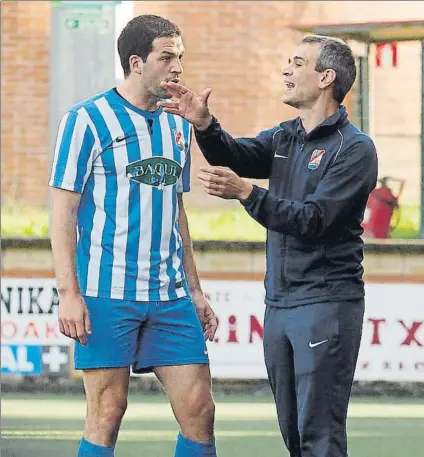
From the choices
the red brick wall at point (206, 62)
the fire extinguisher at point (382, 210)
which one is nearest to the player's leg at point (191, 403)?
the fire extinguisher at point (382, 210)

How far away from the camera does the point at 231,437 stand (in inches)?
346

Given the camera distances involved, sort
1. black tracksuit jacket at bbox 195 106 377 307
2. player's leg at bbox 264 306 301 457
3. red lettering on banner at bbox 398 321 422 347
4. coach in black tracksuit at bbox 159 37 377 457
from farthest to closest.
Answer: red lettering on banner at bbox 398 321 422 347, player's leg at bbox 264 306 301 457, coach in black tracksuit at bbox 159 37 377 457, black tracksuit jacket at bbox 195 106 377 307

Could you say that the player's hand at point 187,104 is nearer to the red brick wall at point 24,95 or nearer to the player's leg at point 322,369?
the player's leg at point 322,369

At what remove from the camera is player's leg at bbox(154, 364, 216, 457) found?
5559 millimetres

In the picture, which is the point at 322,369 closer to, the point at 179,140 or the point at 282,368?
the point at 282,368

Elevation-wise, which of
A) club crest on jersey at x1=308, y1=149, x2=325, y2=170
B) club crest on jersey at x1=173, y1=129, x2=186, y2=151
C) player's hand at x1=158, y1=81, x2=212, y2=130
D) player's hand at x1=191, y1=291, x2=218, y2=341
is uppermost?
player's hand at x1=158, y1=81, x2=212, y2=130

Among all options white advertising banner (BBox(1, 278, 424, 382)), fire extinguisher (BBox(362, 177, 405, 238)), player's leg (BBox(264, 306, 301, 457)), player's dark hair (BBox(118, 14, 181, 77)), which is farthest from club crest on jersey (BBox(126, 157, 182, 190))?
fire extinguisher (BBox(362, 177, 405, 238))

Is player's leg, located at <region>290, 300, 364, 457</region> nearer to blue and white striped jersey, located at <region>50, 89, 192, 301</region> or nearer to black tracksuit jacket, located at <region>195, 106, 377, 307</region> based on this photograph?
black tracksuit jacket, located at <region>195, 106, 377, 307</region>

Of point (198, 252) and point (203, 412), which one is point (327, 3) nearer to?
point (198, 252)

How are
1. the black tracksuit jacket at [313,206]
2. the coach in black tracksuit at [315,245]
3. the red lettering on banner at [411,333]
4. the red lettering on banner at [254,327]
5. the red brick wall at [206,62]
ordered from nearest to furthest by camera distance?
the black tracksuit jacket at [313,206]
the coach in black tracksuit at [315,245]
the red lettering on banner at [411,333]
the red lettering on banner at [254,327]
the red brick wall at [206,62]

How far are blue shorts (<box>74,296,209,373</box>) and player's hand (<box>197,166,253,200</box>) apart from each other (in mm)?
583

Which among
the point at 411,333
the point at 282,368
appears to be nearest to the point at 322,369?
the point at 282,368

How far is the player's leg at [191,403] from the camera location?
5559 mm

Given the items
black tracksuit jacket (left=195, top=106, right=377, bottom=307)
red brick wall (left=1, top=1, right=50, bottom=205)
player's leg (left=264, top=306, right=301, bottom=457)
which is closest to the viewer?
black tracksuit jacket (left=195, top=106, right=377, bottom=307)
